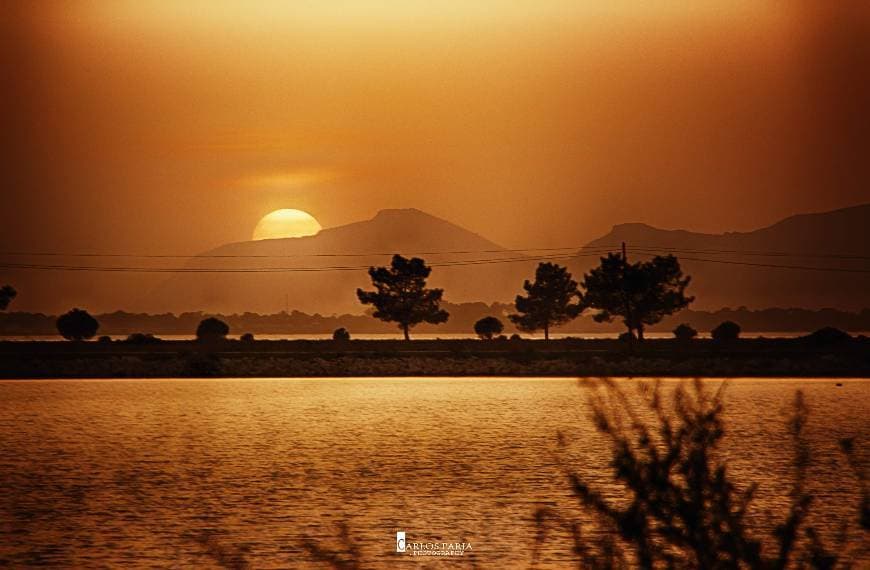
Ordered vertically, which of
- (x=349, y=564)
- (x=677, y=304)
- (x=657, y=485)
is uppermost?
(x=677, y=304)

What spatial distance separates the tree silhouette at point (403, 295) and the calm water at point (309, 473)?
332 feet

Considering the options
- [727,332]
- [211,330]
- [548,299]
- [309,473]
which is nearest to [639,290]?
[727,332]

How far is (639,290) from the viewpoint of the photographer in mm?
133125

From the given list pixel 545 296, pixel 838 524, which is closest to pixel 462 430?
pixel 838 524

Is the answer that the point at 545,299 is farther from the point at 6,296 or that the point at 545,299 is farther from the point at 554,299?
the point at 6,296

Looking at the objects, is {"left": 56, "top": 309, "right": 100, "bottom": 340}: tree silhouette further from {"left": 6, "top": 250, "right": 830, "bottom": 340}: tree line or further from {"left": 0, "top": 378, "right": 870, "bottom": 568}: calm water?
{"left": 0, "top": 378, "right": 870, "bottom": 568}: calm water

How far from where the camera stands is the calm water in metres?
17.0

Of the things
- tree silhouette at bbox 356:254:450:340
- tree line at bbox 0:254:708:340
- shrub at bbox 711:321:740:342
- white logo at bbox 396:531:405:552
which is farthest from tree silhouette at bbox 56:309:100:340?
white logo at bbox 396:531:405:552

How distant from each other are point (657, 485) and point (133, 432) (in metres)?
29.4

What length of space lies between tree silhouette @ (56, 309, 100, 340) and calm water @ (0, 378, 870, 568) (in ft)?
323

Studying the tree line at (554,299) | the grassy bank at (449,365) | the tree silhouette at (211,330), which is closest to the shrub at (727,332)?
the tree line at (554,299)

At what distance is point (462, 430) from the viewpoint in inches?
1394

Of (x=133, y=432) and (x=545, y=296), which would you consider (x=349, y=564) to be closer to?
(x=133, y=432)

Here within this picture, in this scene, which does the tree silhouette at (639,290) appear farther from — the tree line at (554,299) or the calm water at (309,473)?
the calm water at (309,473)
